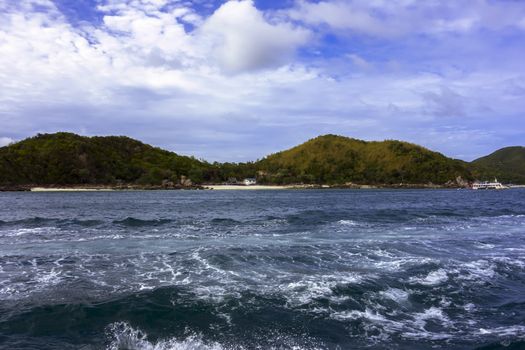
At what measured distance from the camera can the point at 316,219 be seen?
108 ft

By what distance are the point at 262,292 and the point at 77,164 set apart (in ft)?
478

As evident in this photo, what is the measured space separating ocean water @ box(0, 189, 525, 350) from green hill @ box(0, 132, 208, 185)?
12711 cm

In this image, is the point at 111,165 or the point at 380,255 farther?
the point at 111,165

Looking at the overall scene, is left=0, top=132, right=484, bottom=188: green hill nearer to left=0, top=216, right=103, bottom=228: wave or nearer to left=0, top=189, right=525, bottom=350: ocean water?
left=0, top=216, right=103, bottom=228: wave

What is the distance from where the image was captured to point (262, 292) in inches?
482

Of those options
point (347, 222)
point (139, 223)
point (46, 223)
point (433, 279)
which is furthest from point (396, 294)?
point (46, 223)

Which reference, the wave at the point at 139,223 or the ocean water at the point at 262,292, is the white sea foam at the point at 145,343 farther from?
the wave at the point at 139,223

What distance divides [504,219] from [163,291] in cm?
3059

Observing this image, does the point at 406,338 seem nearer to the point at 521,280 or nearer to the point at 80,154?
the point at 521,280

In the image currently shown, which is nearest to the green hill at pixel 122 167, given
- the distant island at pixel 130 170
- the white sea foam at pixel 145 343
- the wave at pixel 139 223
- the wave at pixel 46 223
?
the distant island at pixel 130 170

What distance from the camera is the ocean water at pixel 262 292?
9.07 m

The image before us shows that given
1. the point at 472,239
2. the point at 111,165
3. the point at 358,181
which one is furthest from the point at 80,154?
the point at 472,239

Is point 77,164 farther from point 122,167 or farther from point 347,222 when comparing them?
point 347,222

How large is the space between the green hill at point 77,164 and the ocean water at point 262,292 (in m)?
127
